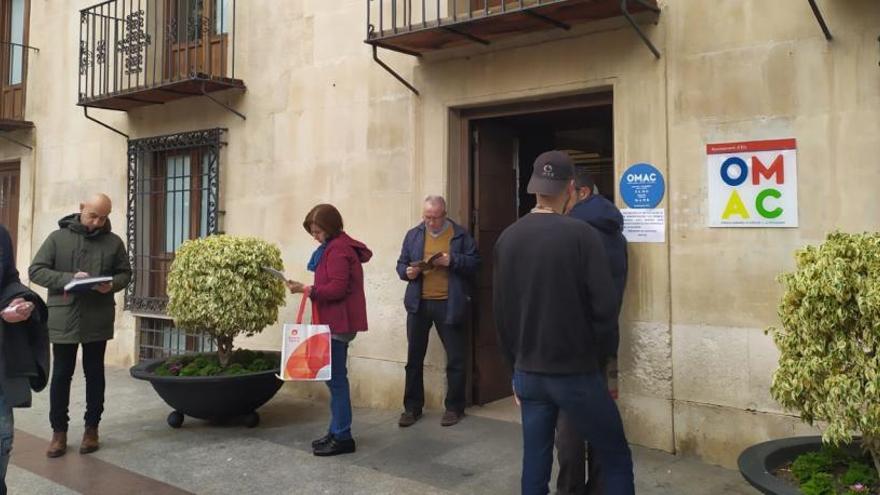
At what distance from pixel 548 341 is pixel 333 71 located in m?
4.72

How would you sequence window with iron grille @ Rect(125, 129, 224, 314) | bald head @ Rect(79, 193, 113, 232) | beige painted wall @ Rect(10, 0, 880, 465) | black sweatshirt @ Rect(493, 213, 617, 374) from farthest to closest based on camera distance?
window with iron grille @ Rect(125, 129, 224, 314) < bald head @ Rect(79, 193, 113, 232) < beige painted wall @ Rect(10, 0, 880, 465) < black sweatshirt @ Rect(493, 213, 617, 374)

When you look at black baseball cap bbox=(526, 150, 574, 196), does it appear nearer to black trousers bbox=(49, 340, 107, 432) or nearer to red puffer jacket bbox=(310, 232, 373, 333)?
red puffer jacket bbox=(310, 232, 373, 333)

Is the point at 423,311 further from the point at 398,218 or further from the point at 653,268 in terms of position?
the point at 653,268

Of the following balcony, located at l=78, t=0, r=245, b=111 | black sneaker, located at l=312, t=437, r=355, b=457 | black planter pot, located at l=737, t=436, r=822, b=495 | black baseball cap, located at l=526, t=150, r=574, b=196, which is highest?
balcony, located at l=78, t=0, r=245, b=111

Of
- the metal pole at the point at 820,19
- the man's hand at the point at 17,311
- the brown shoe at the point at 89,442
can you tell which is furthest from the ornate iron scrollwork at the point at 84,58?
the metal pole at the point at 820,19

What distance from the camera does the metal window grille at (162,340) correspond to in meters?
8.65

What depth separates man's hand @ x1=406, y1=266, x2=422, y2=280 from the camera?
5852 millimetres

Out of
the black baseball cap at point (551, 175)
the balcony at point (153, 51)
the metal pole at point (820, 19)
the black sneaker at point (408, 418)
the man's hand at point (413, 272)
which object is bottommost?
the black sneaker at point (408, 418)

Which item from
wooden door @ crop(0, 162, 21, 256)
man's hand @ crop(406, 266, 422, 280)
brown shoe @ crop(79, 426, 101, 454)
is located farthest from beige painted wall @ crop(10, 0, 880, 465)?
wooden door @ crop(0, 162, 21, 256)

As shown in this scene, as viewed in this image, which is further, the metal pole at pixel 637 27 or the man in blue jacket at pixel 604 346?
the metal pole at pixel 637 27

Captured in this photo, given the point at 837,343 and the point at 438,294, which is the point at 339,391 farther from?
the point at 837,343

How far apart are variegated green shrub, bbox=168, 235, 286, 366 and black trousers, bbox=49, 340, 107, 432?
0.71m

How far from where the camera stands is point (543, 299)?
322 cm

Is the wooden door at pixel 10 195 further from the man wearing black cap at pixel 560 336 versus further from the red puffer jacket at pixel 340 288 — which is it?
the man wearing black cap at pixel 560 336
